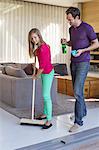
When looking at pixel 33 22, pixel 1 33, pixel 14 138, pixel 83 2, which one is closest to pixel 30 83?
pixel 14 138

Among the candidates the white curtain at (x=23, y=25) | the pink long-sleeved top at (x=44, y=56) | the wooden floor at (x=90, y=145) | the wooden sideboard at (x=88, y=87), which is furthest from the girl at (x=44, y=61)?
the white curtain at (x=23, y=25)

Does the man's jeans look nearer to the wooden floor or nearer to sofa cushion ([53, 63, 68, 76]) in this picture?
the wooden floor

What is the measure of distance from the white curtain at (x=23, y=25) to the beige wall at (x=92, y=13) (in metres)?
0.81

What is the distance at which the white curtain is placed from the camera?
6.70m

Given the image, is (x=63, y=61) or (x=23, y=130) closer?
(x=23, y=130)

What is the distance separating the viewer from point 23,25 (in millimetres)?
6969

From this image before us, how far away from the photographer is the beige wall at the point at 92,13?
6777 mm

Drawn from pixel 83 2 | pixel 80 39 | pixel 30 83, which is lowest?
pixel 30 83

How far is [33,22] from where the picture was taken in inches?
282

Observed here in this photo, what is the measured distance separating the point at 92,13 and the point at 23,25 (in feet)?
6.51

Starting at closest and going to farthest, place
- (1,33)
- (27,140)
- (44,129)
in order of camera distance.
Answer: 1. (27,140)
2. (44,129)
3. (1,33)

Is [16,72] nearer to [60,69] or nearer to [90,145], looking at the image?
[90,145]

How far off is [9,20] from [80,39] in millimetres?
4132

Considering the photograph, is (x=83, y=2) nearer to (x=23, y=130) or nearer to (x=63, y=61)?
(x=63, y=61)
